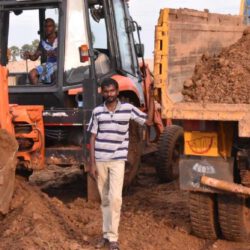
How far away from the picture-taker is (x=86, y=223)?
6480 millimetres

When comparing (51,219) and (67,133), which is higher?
(67,133)

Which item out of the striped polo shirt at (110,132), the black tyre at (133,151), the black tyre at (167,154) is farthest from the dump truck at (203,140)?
the black tyre at (167,154)

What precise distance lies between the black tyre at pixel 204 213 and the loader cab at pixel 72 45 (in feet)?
6.71

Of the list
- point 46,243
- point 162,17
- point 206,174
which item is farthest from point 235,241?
point 162,17

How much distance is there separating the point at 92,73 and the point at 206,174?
2.34m

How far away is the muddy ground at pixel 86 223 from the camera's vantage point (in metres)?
5.69

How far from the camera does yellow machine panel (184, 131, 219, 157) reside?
5.27 m

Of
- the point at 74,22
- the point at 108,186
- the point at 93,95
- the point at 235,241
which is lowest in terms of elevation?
the point at 235,241

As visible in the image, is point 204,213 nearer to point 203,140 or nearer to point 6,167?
point 203,140

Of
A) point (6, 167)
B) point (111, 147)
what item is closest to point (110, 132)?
point (111, 147)

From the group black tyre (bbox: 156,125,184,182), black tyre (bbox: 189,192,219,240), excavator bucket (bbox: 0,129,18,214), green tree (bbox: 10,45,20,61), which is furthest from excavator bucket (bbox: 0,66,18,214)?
black tyre (bbox: 156,125,184,182)

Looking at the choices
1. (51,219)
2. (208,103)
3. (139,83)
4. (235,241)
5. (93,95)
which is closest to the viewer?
(208,103)

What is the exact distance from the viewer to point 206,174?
5328 millimetres

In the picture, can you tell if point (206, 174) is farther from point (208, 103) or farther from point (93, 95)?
point (93, 95)
